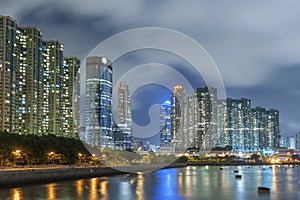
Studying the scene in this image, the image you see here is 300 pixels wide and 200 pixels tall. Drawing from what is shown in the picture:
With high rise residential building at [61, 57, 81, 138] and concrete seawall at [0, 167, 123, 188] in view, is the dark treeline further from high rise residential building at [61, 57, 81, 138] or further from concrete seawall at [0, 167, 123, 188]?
high rise residential building at [61, 57, 81, 138]

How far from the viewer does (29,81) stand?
434 feet

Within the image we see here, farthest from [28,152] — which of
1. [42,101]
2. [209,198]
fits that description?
[42,101]

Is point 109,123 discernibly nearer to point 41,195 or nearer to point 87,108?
point 87,108

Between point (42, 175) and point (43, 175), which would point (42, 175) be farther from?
point (43, 175)

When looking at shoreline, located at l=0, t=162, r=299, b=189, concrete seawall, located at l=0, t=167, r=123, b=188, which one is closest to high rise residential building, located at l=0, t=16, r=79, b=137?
shoreline, located at l=0, t=162, r=299, b=189

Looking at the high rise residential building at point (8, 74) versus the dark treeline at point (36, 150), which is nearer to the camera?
the dark treeline at point (36, 150)

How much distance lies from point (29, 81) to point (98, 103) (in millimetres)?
24908

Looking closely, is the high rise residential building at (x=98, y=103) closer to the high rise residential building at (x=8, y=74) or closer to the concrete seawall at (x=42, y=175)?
the high rise residential building at (x=8, y=74)

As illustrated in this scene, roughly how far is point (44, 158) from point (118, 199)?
135 ft

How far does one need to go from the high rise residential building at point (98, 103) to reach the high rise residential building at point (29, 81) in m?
12.3

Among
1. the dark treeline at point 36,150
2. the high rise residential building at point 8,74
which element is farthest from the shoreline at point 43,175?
the high rise residential building at point 8,74

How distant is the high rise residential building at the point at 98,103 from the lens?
12025 centimetres

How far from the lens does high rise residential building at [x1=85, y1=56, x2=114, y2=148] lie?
120 metres

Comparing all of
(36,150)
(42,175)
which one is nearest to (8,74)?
(36,150)
